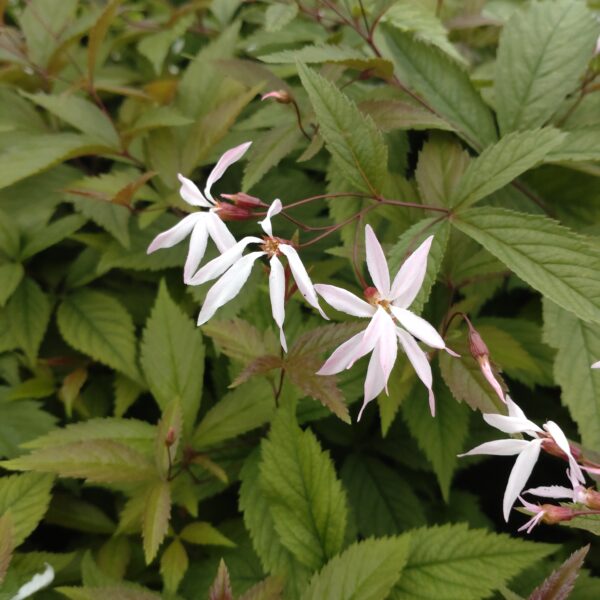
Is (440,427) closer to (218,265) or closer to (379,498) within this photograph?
(379,498)

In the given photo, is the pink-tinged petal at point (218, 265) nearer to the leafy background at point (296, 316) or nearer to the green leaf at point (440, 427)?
the leafy background at point (296, 316)

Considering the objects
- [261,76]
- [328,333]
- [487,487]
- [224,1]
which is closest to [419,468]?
[487,487]

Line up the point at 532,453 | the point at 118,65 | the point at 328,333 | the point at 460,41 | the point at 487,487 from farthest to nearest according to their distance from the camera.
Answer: the point at 118,65 → the point at 460,41 → the point at 487,487 → the point at 328,333 → the point at 532,453

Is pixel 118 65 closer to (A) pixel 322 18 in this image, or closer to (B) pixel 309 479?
(A) pixel 322 18

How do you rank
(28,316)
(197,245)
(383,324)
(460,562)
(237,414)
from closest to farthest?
1. (383,324)
2. (197,245)
3. (460,562)
4. (237,414)
5. (28,316)

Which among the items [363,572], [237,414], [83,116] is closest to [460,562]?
[363,572]

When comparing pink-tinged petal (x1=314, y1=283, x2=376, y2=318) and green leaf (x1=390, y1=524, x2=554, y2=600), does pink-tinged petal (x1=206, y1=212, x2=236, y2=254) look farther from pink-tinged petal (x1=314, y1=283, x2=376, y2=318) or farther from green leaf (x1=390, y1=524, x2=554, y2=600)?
green leaf (x1=390, y1=524, x2=554, y2=600)

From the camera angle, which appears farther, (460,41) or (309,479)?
(460,41)
